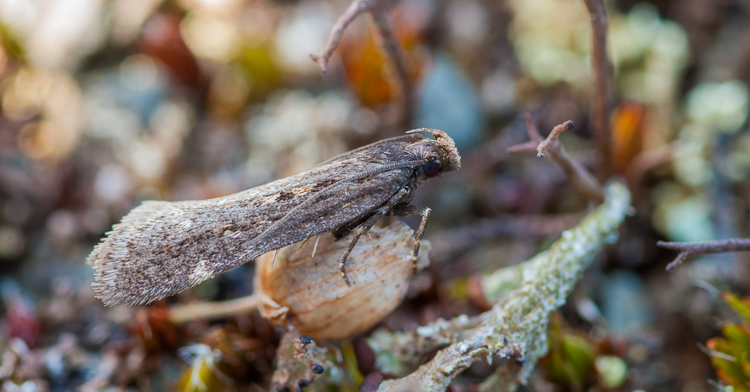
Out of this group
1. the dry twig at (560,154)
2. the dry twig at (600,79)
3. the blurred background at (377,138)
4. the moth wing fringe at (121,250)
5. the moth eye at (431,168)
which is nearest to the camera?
the moth wing fringe at (121,250)

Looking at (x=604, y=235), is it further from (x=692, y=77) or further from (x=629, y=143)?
(x=692, y=77)

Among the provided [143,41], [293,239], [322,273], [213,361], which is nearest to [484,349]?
[322,273]

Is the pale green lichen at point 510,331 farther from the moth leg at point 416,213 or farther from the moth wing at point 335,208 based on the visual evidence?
the moth wing at point 335,208

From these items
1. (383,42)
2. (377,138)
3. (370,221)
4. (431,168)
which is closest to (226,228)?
(370,221)

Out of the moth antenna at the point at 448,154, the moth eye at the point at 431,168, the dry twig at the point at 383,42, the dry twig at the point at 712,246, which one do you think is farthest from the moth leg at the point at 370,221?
the dry twig at the point at 712,246

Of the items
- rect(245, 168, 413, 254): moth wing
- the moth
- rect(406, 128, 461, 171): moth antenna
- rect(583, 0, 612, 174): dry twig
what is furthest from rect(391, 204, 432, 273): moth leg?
rect(583, 0, 612, 174): dry twig
